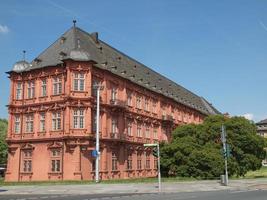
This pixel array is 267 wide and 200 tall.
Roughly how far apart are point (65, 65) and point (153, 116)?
70.1 feet

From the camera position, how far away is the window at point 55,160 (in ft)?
158

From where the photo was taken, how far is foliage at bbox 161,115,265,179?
1973 inches

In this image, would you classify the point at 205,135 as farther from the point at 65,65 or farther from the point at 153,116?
the point at 65,65

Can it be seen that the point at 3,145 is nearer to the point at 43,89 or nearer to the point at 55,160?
the point at 43,89

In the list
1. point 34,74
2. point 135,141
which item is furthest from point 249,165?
point 34,74

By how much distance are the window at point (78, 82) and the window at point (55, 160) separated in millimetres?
7642

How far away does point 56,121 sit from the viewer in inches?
1938

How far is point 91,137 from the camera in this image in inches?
1859

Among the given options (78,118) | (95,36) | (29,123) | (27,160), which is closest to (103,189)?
(78,118)

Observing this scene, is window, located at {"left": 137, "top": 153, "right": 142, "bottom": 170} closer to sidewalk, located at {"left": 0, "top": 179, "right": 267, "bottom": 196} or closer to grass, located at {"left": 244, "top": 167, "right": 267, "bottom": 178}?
grass, located at {"left": 244, "top": 167, "right": 267, "bottom": 178}

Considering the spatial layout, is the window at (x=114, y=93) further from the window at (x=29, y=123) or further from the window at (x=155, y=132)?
the window at (x=155, y=132)

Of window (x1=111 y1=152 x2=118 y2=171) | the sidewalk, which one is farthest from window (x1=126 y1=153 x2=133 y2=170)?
the sidewalk

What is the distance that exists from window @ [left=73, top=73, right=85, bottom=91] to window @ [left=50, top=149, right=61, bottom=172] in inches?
301

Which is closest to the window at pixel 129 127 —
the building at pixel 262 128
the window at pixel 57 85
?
the window at pixel 57 85
